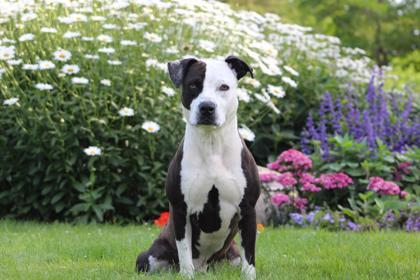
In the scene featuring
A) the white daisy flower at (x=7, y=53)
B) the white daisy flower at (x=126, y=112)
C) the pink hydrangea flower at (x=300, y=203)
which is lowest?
the pink hydrangea flower at (x=300, y=203)

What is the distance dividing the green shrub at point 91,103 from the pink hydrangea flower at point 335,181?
2.94ft

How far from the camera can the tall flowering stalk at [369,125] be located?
24.3ft

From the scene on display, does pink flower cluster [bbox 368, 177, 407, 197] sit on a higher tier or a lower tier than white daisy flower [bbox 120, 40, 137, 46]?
lower

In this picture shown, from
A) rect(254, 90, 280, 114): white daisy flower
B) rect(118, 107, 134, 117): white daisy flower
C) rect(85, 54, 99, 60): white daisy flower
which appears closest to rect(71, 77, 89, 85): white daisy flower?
rect(85, 54, 99, 60): white daisy flower

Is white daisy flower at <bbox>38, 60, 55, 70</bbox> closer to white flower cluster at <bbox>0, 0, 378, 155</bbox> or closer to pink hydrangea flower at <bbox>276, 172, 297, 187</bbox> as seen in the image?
white flower cluster at <bbox>0, 0, 378, 155</bbox>

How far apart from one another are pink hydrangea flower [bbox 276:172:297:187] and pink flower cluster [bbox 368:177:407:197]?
71 cm

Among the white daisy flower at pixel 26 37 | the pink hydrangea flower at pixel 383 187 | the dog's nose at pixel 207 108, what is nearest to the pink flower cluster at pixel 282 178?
the pink hydrangea flower at pixel 383 187

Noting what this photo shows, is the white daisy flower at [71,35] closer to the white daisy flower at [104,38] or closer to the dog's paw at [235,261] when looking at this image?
the white daisy flower at [104,38]

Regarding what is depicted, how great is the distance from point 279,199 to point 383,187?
0.96 meters

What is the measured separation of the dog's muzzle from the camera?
12.3 feet

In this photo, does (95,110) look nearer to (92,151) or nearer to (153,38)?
(92,151)

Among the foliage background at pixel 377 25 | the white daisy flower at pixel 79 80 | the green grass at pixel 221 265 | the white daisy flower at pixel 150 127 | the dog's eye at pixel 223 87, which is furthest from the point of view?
the foliage background at pixel 377 25

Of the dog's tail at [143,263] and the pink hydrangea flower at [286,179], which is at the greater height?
the dog's tail at [143,263]

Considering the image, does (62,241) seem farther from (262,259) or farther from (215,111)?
(215,111)
